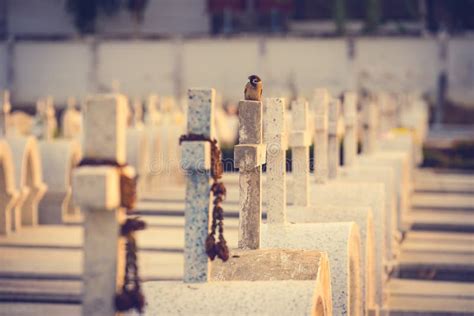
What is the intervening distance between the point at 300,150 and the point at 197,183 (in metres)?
2.37

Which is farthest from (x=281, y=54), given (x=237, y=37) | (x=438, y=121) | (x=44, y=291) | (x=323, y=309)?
(x=323, y=309)

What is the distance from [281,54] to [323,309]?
3790cm

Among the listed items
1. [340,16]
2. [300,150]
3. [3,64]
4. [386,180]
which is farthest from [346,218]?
[3,64]

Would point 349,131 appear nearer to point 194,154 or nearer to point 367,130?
point 367,130

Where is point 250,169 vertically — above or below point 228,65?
below

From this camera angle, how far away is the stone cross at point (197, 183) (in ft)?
12.1

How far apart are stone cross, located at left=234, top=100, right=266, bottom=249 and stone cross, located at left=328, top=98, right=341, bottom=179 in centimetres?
283

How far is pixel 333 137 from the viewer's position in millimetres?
7762

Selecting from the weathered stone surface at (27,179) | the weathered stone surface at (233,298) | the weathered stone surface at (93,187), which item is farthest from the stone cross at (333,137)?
the weathered stone surface at (93,187)

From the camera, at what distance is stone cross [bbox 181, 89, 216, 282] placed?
370cm

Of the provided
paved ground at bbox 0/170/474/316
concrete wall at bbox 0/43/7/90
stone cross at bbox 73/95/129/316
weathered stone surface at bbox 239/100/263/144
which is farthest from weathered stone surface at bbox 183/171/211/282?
concrete wall at bbox 0/43/7/90

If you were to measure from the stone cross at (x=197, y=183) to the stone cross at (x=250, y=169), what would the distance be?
0.91m

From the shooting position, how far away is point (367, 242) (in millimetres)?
5953

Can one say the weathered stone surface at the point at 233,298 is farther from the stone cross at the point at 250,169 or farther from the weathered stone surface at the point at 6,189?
the weathered stone surface at the point at 6,189
